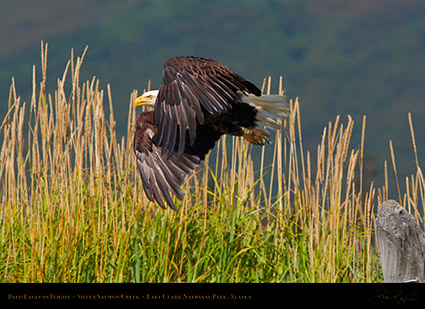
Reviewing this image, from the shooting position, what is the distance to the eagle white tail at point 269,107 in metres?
4.20

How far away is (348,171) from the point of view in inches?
144

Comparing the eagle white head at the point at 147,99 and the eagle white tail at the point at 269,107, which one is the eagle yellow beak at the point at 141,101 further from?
the eagle white tail at the point at 269,107

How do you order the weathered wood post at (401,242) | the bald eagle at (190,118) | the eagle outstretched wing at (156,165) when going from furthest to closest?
the eagle outstretched wing at (156,165), the bald eagle at (190,118), the weathered wood post at (401,242)

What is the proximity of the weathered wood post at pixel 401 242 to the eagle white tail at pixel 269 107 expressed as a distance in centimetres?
177

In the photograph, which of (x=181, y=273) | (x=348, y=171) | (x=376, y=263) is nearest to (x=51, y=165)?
(x=181, y=273)

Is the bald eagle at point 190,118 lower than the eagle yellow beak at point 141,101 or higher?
lower

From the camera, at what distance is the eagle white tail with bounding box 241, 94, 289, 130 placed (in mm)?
4199
